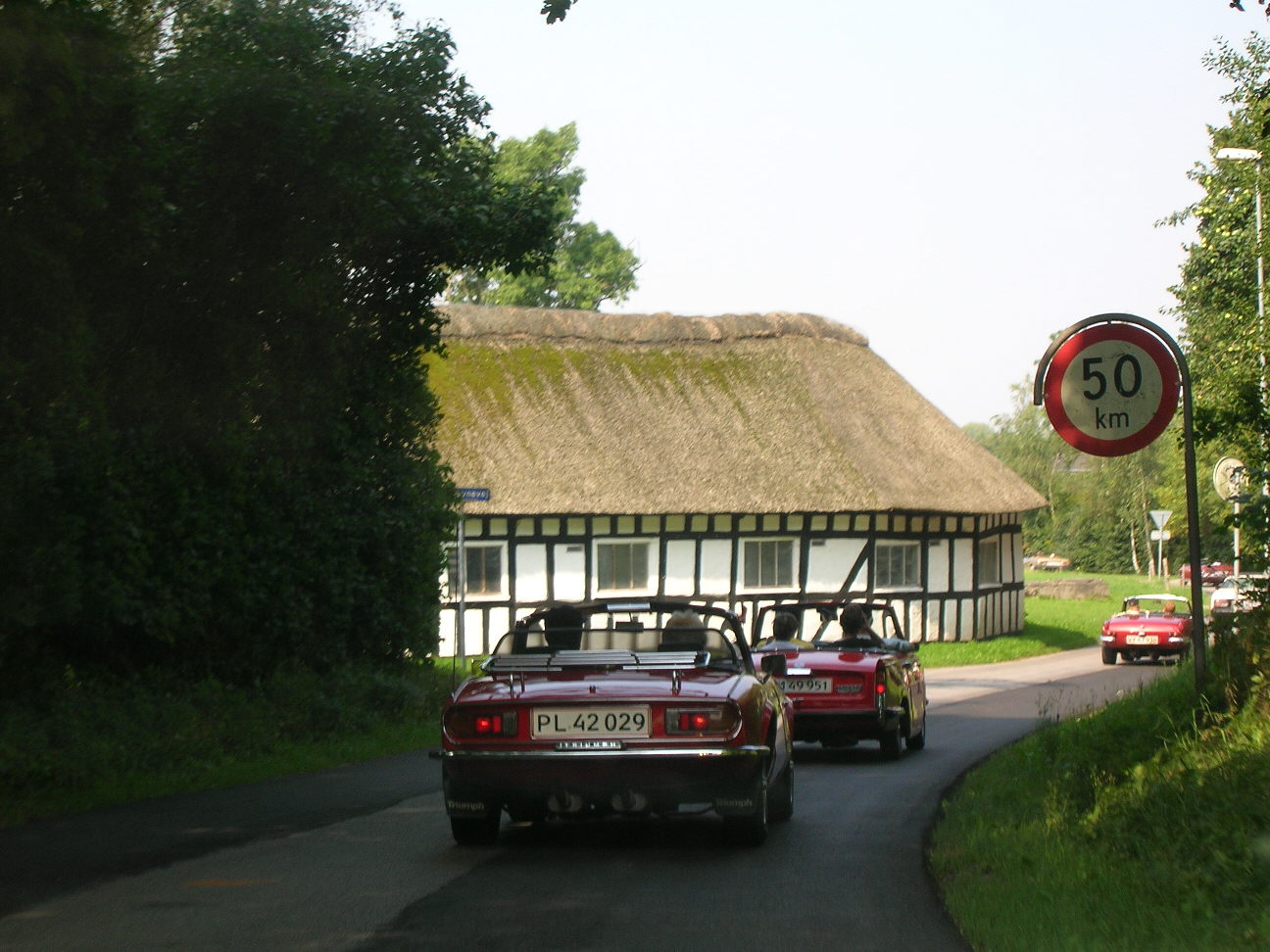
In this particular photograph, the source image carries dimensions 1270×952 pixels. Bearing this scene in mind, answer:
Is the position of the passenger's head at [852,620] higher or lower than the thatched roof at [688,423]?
lower

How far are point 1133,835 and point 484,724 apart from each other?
341cm

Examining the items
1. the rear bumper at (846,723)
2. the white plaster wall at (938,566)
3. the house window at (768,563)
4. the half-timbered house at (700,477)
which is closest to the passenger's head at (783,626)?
the rear bumper at (846,723)

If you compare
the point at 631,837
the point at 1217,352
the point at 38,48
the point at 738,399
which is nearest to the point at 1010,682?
the point at 1217,352

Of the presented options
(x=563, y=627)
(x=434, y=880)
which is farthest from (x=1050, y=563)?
(x=434, y=880)

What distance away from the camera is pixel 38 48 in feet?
33.9

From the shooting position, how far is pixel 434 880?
7910mm

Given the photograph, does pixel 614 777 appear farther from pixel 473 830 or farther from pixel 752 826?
pixel 473 830

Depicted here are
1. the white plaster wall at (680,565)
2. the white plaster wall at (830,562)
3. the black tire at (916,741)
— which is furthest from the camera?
the white plaster wall at (830,562)

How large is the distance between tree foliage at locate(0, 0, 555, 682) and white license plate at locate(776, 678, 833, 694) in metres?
5.67

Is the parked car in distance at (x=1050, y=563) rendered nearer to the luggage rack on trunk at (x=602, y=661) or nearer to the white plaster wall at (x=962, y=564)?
the white plaster wall at (x=962, y=564)

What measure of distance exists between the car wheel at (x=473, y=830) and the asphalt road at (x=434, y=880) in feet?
0.41

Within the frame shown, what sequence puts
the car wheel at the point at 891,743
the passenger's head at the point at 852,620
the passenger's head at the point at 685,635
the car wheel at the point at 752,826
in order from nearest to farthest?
the car wheel at the point at 752,826, the passenger's head at the point at 685,635, the car wheel at the point at 891,743, the passenger's head at the point at 852,620

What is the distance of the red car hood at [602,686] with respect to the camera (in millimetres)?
8539

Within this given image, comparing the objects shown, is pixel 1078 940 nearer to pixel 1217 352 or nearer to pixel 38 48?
pixel 38 48
